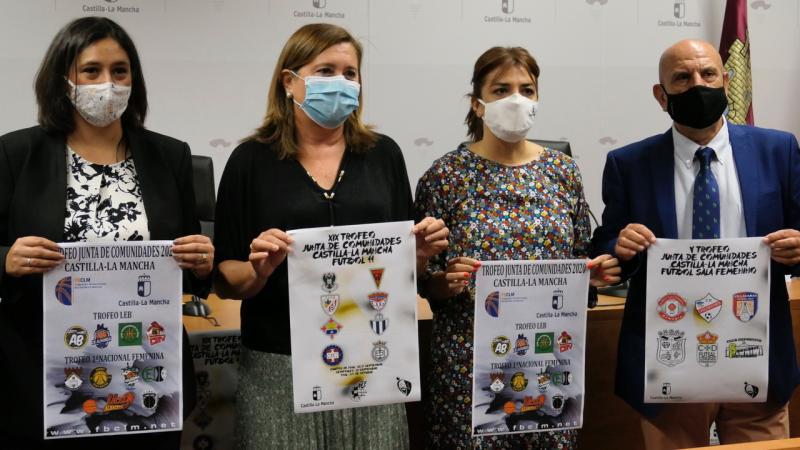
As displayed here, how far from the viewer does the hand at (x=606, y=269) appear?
94.0 inches

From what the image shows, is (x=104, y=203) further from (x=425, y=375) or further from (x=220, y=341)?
(x=425, y=375)

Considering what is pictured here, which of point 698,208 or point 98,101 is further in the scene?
point 698,208

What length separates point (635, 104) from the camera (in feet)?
17.2

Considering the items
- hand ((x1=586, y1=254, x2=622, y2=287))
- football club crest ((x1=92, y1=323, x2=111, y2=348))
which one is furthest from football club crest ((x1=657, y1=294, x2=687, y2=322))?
football club crest ((x1=92, y1=323, x2=111, y2=348))

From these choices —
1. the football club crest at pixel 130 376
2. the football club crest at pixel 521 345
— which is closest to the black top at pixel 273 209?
the football club crest at pixel 130 376

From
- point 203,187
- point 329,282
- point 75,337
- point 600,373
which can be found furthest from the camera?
point 203,187

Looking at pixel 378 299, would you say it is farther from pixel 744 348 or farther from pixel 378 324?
pixel 744 348

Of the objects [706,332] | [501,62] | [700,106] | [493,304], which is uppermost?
[501,62]

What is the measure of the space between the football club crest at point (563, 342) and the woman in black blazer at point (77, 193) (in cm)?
104

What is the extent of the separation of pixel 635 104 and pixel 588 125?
1.17ft

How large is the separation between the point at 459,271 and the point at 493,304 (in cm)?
14

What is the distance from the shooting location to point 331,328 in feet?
7.16

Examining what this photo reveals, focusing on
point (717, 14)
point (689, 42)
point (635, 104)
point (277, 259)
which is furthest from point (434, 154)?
point (277, 259)

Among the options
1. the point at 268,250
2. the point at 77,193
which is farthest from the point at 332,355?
the point at 77,193
